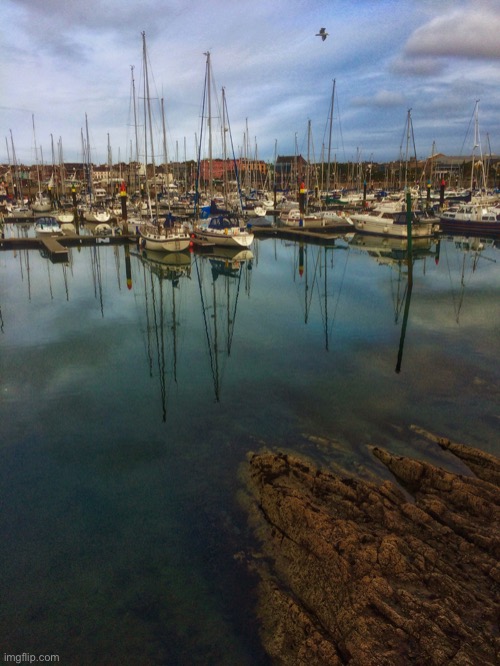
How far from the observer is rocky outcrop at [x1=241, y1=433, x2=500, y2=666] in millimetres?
5859

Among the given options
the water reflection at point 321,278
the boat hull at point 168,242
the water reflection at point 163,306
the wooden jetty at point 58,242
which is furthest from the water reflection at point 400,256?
the wooden jetty at point 58,242

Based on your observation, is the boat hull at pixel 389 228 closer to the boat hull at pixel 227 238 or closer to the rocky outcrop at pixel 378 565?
the boat hull at pixel 227 238

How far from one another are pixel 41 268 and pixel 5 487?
26800 millimetres

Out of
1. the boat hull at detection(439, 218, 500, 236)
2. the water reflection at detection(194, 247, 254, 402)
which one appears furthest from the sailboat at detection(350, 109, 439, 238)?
the water reflection at detection(194, 247, 254, 402)

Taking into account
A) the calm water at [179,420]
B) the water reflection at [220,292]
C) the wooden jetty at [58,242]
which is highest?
the wooden jetty at [58,242]

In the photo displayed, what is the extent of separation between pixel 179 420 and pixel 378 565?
6.70 meters

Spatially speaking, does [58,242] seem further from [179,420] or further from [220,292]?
[179,420]

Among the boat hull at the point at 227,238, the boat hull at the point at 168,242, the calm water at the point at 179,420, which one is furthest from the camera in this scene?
the boat hull at the point at 227,238

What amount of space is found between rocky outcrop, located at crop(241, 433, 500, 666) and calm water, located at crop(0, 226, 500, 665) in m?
0.58

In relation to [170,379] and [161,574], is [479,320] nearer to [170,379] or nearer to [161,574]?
[170,379]

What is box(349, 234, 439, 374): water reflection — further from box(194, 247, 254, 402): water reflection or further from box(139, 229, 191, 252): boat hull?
box(139, 229, 191, 252): boat hull

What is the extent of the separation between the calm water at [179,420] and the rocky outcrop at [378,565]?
577mm

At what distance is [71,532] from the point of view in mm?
8695

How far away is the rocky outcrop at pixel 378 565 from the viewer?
5.86 meters
